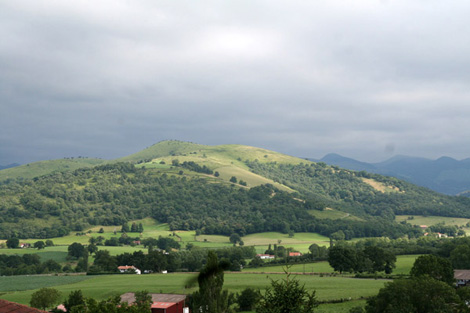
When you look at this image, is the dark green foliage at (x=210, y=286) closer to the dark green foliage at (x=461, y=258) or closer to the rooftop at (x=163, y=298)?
the rooftop at (x=163, y=298)

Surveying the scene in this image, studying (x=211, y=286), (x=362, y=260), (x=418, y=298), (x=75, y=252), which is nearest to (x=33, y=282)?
(x=75, y=252)

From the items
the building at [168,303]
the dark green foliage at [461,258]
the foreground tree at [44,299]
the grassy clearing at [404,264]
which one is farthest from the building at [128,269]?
the dark green foliage at [461,258]

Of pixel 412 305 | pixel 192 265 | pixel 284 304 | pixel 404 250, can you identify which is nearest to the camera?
pixel 284 304

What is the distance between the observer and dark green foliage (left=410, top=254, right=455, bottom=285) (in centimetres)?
7856

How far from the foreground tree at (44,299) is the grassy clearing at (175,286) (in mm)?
6695

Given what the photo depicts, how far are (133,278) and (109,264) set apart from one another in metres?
29.0

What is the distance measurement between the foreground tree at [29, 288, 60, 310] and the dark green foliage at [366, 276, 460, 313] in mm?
52432

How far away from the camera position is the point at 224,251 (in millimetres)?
158375

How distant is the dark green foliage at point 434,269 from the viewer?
7856cm

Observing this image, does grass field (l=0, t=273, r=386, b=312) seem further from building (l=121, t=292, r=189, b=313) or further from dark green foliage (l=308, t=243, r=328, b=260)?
dark green foliage (l=308, t=243, r=328, b=260)

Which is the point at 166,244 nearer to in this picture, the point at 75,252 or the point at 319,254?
the point at 75,252

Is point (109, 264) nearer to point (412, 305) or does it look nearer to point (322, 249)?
point (322, 249)

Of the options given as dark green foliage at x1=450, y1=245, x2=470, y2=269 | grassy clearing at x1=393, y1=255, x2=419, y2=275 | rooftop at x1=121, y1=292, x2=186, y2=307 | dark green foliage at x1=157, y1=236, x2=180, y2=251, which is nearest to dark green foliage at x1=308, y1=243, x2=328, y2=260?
grassy clearing at x1=393, y1=255, x2=419, y2=275

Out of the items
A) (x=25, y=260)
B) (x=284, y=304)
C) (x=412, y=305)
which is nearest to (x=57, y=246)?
(x=25, y=260)
